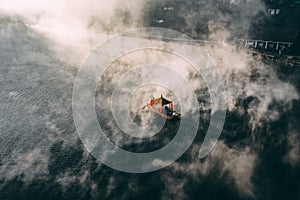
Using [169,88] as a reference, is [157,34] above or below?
above

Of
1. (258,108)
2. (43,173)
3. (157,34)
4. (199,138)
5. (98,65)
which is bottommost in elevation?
(43,173)

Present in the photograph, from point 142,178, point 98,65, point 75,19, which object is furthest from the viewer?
point 75,19

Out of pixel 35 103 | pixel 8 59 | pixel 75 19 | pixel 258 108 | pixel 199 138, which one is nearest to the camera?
pixel 199 138

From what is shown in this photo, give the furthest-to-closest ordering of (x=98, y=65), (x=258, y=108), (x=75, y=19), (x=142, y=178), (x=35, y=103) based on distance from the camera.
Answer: (x=75, y=19)
(x=98, y=65)
(x=35, y=103)
(x=258, y=108)
(x=142, y=178)

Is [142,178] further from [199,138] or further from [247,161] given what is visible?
[247,161]

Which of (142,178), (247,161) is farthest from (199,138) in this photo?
(142,178)

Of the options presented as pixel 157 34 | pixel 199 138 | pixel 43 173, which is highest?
pixel 157 34

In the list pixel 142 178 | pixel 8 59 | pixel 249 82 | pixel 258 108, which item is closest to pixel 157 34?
pixel 249 82

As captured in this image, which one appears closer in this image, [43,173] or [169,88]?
[43,173]

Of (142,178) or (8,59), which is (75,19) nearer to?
(8,59)
